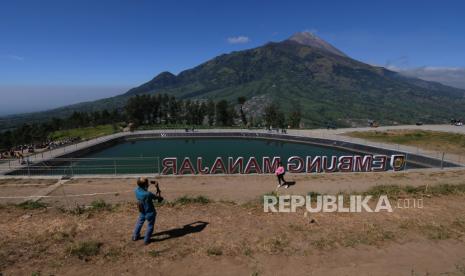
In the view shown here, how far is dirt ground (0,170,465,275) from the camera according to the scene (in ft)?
29.4

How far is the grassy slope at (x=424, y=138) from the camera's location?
4103 cm

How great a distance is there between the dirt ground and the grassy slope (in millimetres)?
29426

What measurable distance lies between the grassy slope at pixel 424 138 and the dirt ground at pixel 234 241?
29.4 meters

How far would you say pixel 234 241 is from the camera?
10.6 meters

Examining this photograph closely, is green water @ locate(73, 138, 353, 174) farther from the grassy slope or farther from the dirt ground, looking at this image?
the dirt ground

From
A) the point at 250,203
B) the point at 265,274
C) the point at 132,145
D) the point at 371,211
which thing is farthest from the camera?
the point at 132,145

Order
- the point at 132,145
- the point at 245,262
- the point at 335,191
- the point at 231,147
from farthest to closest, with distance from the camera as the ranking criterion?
the point at 132,145 < the point at 231,147 < the point at 335,191 < the point at 245,262

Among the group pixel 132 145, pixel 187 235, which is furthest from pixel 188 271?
pixel 132 145

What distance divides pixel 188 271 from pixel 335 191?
12.4 meters

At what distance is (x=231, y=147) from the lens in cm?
5022

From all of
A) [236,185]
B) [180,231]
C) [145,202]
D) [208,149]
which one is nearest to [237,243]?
[180,231]

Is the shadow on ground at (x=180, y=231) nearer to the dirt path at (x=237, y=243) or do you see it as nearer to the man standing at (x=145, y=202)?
the dirt path at (x=237, y=243)

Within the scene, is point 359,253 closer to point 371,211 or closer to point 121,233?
point 371,211

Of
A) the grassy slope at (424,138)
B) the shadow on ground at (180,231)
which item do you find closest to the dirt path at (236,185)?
the shadow on ground at (180,231)
